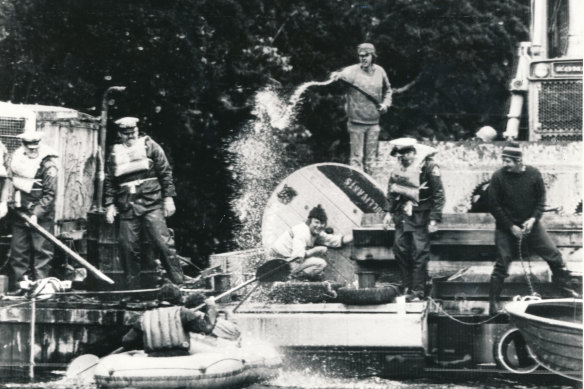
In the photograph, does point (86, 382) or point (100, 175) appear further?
point (100, 175)

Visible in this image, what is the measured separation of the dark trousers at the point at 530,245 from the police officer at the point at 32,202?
5.86 m

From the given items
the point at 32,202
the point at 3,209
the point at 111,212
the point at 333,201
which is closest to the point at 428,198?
the point at 333,201

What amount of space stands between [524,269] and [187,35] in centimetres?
1174

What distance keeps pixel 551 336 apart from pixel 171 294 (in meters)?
4.20

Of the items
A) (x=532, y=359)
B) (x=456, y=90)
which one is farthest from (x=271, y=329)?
(x=456, y=90)

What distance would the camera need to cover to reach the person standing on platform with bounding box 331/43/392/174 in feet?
71.4

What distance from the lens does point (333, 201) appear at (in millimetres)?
20750

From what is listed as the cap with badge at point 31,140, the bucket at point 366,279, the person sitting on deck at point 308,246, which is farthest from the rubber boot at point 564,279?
the cap with badge at point 31,140

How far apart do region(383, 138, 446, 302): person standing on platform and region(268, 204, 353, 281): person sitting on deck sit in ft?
4.15

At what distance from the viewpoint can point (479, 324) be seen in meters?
18.0

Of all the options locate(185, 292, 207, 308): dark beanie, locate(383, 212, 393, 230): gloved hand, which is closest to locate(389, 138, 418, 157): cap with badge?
locate(383, 212, 393, 230): gloved hand

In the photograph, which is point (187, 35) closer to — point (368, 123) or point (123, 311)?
point (368, 123)

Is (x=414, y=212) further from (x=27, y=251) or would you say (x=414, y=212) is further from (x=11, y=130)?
(x=11, y=130)

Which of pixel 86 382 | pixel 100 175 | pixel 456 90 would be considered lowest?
pixel 86 382
